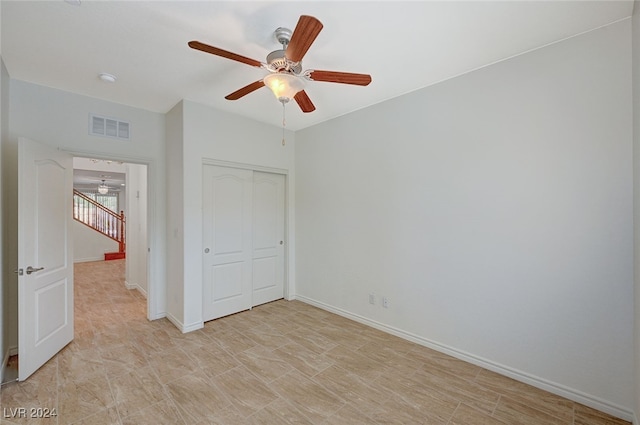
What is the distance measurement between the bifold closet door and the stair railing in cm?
714

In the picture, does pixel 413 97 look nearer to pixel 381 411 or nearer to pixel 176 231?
pixel 381 411

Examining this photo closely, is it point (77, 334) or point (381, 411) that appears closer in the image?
point (381, 411)

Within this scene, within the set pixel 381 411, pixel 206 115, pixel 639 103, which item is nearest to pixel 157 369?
pixel 381 411

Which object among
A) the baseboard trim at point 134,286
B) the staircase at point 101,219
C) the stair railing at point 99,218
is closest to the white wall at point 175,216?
the baseboard trim at point 134,286

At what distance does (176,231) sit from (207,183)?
2.40 feet

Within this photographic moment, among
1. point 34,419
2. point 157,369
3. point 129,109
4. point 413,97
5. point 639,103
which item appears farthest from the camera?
point 129,109

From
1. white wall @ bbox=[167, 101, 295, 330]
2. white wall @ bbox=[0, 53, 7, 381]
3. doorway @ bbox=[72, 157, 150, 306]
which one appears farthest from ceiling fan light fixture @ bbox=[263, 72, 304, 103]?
doorway @ bbox=[72, 157, 150, 306]

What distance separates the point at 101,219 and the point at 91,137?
728cm

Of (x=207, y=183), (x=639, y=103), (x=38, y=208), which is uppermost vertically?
(x=639, y=103)

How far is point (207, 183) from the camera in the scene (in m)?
3.57

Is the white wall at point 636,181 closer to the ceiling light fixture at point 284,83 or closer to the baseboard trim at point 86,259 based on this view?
the ceiling light fixture at point 284,83

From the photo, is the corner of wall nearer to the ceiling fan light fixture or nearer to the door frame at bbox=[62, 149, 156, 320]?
the ceiling fan light fixture

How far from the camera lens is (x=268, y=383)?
7.61 ft

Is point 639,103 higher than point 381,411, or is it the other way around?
point 639,103
